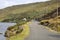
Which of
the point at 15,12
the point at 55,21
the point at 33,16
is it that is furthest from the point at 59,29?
the point at 15,12

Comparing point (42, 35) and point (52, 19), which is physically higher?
point (42, 35)

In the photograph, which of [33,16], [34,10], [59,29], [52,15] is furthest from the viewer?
[34,10]

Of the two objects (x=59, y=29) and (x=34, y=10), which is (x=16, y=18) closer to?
(x=34, y=10)

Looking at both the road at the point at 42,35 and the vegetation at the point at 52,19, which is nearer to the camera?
the road at the point at 42,35

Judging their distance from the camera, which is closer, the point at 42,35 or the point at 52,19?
the point at 42,35

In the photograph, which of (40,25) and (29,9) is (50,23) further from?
(29,9)

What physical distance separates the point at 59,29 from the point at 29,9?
6959mm

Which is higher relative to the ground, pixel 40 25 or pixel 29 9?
pixel 29 9

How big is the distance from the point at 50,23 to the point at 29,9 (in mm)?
4541

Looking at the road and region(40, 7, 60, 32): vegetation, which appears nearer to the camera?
the road

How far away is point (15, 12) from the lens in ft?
80.6

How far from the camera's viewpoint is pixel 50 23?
22.0m

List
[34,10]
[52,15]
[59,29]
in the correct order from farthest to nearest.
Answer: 1. [34,10]
2. [52,15]
3. [59,29]

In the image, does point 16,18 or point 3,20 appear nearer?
point 16,18
